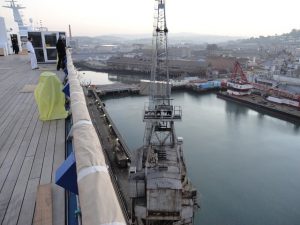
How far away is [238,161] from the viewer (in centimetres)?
828

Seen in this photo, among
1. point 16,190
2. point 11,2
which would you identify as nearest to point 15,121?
point 16,190

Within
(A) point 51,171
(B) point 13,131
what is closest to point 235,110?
(B) point 13,131

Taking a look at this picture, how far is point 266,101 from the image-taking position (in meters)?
15.3

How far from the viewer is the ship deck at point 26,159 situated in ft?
3.34

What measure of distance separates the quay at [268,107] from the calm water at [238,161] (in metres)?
0.54

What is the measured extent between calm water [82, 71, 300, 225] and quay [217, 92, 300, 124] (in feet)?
1.76

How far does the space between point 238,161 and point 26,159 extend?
800 centimetres

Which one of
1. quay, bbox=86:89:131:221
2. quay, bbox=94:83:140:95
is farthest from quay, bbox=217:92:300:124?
quay, bbox=86:89:131:221

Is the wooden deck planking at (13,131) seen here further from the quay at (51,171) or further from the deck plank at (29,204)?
the deck plank at (29,204)

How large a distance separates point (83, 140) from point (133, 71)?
31233mm

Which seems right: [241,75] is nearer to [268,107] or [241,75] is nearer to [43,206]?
[268,107]

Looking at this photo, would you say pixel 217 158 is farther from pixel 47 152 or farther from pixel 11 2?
pixel 11 2

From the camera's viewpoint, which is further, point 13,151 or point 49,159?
point 13,151

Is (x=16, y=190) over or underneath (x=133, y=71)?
over
